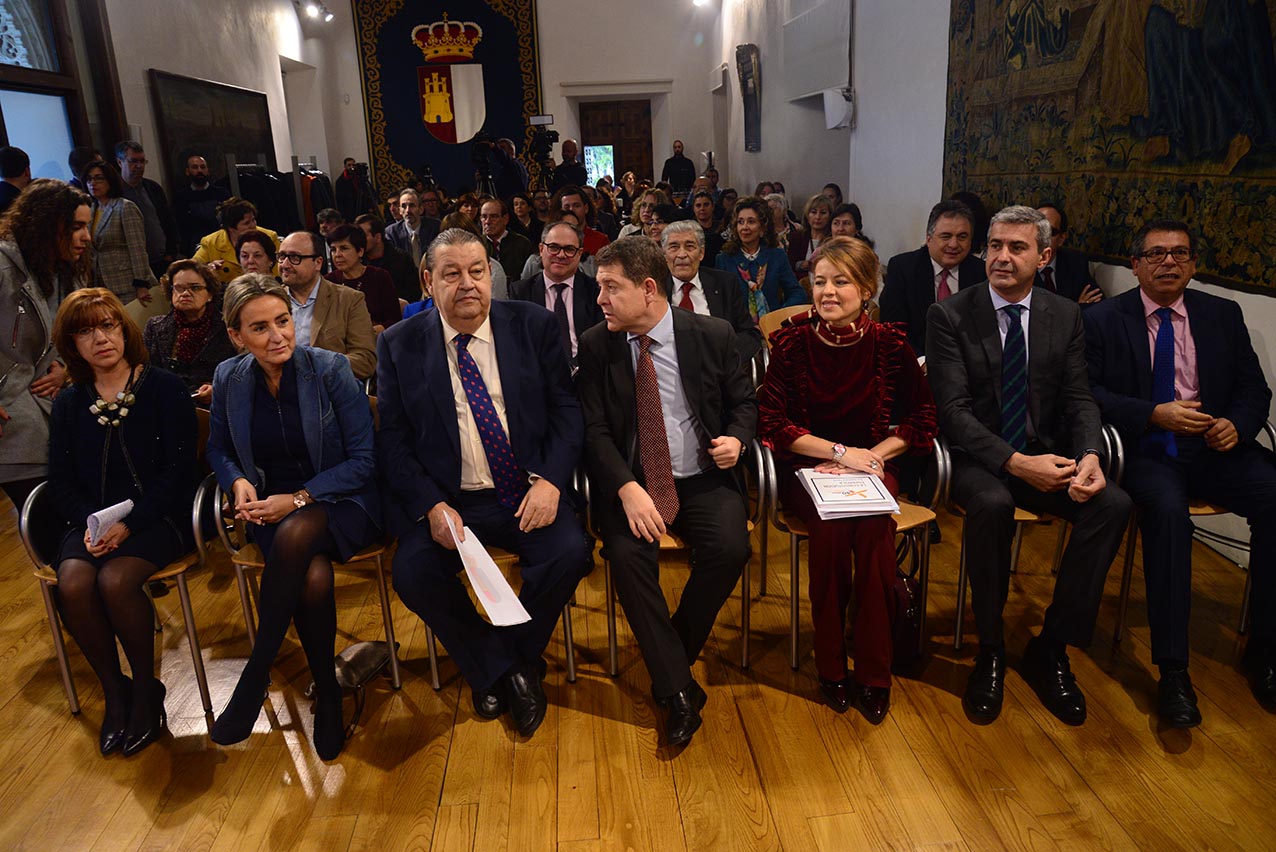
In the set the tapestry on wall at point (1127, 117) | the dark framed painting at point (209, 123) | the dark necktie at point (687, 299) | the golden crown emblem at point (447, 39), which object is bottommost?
the dark necktie at point (687, 299)

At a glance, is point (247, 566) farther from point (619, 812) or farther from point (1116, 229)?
point (1116, 229)

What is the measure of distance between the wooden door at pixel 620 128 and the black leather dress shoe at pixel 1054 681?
49.3 feet

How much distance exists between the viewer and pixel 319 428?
268 centimetres

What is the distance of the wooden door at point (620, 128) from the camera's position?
16500 millimetres

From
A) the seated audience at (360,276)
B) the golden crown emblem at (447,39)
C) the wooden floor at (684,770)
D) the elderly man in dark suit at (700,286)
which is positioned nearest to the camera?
the wooden floor at (684,770)

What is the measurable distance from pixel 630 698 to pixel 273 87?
1208cm

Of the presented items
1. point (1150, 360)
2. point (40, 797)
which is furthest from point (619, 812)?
point (1150, 360)

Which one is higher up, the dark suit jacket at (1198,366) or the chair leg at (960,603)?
the dark suit jacket at (1198,366)

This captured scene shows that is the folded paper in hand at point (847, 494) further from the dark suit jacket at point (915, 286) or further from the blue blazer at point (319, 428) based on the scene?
the dark suit jacket at point (915, 286)

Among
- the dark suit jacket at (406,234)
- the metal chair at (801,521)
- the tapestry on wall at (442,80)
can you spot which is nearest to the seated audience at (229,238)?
the dark suit jacket at (406,234)

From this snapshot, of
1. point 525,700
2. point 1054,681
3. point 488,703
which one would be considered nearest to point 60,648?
point 488,703

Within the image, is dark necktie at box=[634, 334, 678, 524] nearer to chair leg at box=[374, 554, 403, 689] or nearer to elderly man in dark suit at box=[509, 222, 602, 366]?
chair leg at box=[374, 554, 403, 689]

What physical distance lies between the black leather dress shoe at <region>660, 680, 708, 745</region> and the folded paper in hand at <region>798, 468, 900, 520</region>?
0.64 metres

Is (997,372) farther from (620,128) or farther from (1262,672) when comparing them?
(620,128)
